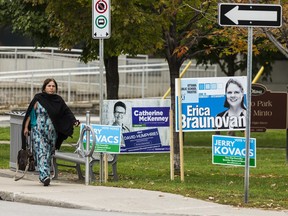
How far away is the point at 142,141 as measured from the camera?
17406 mm

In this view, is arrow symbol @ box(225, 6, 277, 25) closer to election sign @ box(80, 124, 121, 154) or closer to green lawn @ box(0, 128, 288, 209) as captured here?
green lawn @ box(0, 128, 288, 209)

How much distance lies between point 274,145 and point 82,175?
38.3 feet

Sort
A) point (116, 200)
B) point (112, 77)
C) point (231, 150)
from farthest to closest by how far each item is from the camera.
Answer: point (112, 77)
point (231, 150)
point (116, 200)

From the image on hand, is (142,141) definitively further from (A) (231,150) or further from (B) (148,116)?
(A) (231,150)

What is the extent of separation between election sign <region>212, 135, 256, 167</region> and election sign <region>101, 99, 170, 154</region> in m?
2.67

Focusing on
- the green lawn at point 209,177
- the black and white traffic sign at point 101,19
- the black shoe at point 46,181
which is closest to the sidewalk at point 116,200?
the black shoe at point 46,181

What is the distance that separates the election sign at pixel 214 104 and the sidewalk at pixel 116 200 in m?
2.22

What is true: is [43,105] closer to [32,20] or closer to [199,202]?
[199,202]

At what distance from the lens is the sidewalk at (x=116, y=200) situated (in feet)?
42.5

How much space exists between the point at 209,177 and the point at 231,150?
144 inches

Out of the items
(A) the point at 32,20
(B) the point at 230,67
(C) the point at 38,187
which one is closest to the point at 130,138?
(C) the point at 38,187

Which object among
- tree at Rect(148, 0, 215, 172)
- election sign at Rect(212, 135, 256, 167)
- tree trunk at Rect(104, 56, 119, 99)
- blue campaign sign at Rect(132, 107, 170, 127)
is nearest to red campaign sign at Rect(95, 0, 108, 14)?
blue campaign sign at Rect(132, 107, 170, 127)

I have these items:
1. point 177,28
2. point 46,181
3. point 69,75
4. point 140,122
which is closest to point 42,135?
point 46,181

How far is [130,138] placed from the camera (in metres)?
17.4
